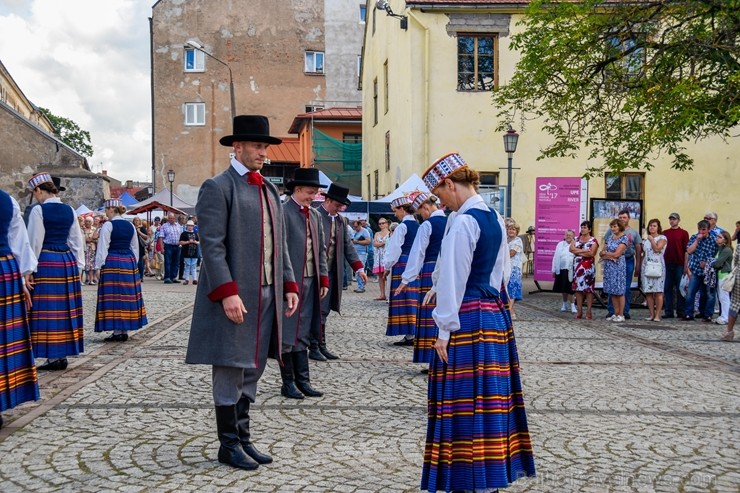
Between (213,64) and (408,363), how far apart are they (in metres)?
40.6

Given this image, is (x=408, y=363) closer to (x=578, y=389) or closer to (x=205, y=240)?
(x=578, y=389)

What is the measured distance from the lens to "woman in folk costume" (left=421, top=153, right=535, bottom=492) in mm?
4031

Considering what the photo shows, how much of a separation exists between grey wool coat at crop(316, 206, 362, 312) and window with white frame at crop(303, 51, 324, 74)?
3934 centimetres

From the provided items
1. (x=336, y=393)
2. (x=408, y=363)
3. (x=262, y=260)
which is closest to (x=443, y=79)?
(x=408, y=363)

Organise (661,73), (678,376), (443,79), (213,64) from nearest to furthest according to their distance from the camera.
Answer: (678,376), (661,73), (443,79), (213,64)

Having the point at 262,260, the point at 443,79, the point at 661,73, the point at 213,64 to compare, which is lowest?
the point at 262,260

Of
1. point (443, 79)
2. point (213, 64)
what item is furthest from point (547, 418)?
point (213, 64)

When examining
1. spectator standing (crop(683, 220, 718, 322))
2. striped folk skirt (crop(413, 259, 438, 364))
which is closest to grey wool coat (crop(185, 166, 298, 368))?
striped folk skirt (crop(413, 259, 438, 364))

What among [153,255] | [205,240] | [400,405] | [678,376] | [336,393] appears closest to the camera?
[205,240]

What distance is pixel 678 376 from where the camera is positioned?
8492 millimetres

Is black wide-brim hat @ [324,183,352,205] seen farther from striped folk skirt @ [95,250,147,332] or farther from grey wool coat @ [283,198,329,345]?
striped folk skirt @ [95,250,147,332]

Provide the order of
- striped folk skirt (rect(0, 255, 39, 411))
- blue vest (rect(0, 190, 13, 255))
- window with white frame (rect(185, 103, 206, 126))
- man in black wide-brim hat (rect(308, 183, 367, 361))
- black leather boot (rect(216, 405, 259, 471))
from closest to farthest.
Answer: black leather boot (rect(216, 405, 259, 471))
striped folk skirt (rect(0, 255, 39, 411))
blue vest (rect(0, 190, 13, 255))
man in black wide-brim hat (rect(308, 183, 367, 361))
window with white frame (rect(185, 103, 206, 126))

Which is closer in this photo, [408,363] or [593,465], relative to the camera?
[593,465]

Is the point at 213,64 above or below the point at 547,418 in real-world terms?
Answer: above
